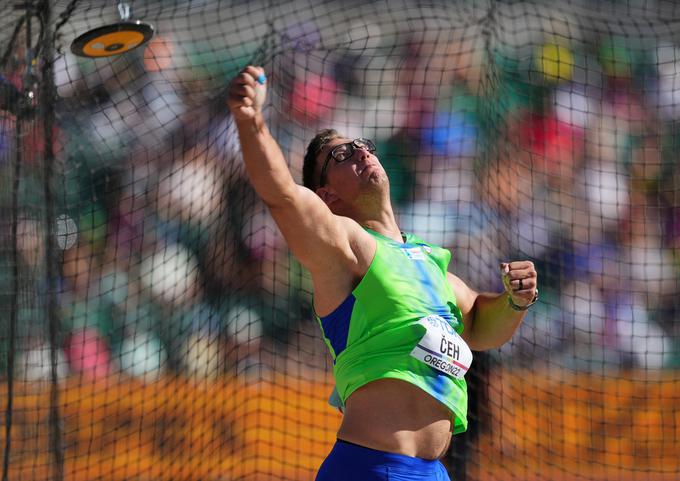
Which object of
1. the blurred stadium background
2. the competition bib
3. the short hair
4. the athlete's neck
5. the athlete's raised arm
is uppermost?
the athlete's raised arm

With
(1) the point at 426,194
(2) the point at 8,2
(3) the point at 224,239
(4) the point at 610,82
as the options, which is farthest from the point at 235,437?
(4) the point at 610,82

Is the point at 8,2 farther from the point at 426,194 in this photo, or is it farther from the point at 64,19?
the point at 426,194

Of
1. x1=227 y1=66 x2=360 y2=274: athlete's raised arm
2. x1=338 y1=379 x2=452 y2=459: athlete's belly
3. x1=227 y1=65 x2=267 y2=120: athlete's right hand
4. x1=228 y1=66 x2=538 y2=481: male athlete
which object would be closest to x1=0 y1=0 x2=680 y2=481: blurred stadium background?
x1=228 y1=66 x2=538 y2=481: male athlete

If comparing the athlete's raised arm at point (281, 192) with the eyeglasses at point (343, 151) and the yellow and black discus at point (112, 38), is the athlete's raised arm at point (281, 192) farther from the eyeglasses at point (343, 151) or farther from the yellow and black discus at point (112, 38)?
the yellow and black discus at point (112, 38)

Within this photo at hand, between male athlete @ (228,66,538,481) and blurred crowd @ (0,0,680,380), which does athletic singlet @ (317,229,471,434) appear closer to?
male athlete @ (228,66,538,481)

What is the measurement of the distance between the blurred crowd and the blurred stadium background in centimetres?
2

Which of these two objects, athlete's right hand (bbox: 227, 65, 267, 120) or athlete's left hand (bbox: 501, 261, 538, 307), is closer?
athlete's right hand (bbox: 227, 65, 267, 120)

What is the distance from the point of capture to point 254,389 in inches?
264

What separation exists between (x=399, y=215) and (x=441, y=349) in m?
4.13

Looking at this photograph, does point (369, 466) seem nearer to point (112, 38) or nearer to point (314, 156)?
point (314, 156)

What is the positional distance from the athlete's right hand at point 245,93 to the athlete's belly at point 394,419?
3.32ft

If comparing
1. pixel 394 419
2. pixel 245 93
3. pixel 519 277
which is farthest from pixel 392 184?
pixel 245 93

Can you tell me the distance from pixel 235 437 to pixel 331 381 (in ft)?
3.01

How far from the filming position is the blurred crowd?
5965 millimetres
